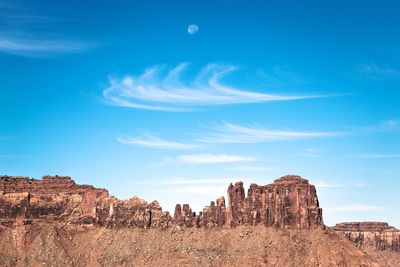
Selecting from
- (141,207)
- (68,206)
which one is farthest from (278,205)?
(68,206)

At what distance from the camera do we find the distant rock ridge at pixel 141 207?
518 ft

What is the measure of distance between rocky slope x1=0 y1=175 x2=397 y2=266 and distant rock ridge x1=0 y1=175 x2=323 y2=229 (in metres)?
0.24

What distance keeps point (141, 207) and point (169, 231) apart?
1116 centimetres

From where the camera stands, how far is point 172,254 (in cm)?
15250

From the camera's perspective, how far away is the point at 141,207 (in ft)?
556

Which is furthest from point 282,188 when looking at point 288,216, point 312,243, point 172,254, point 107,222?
point 107,222

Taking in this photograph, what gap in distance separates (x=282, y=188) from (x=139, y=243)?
35909mm

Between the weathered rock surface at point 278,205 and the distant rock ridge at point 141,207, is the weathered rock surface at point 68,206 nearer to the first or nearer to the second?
the distant rock ridge at point 141,207

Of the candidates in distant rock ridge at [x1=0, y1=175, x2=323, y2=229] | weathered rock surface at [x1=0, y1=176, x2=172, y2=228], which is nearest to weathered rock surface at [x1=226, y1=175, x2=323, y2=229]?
distant rock ridge at [x1=0, y1=175, x2=323, y2=229]

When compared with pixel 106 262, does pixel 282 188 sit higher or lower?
higher

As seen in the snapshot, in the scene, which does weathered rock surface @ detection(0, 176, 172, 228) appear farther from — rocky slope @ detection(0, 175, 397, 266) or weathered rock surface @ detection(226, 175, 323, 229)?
weathered rock surface @ detection(226, 175, 323, 229)

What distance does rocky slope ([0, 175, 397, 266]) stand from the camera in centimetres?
14800

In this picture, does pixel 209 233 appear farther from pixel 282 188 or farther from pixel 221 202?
pixel 282 188

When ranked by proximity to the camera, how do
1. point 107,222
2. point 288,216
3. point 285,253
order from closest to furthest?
point 285,253
point 288,216
point 107,222
